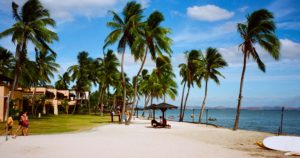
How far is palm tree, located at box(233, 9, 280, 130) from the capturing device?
28.7 m

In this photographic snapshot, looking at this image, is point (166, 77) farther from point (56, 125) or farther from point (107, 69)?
point (56, 125)

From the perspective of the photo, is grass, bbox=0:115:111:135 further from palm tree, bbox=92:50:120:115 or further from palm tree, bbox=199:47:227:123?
palm tree, bbox=92:50:120:115

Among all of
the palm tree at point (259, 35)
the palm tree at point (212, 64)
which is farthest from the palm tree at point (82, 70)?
the palm tree at point (259, 35)

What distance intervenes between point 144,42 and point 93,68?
3882 centimetres

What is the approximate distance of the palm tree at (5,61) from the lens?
4991cm

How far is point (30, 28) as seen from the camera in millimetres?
33406

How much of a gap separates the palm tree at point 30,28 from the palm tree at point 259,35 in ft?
65.2

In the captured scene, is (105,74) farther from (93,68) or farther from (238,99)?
(238,99)

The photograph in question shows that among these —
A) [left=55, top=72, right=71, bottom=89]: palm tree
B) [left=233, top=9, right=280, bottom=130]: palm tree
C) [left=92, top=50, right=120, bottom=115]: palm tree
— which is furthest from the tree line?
[left=55, top=72, right=71, bottom=89]: palm tree

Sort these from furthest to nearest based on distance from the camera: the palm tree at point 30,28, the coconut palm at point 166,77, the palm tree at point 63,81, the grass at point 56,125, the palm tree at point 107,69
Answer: the palm tree at point 63,81
the palm tree at point 107,69
the coconut palm at point 166,77
the palm tree at point 30,28
the grass at point 56,125

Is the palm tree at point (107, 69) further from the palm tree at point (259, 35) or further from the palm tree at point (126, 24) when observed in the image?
the palm tree at point (259, 35)

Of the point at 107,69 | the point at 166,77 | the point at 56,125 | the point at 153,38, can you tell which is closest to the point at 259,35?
the point at 153,38

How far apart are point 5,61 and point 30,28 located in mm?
20080

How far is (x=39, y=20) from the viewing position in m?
34.9
